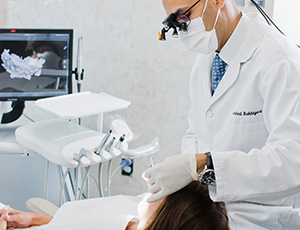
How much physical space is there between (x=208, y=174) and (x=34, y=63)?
4.52ft

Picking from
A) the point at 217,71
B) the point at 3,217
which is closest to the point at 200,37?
the point at 217,71

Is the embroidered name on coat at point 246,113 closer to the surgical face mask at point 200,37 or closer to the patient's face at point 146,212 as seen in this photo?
the surgical face mask at point 200,37

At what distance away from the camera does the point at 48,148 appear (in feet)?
6.52

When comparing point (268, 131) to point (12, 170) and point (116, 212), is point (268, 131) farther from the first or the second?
point (12, 170)

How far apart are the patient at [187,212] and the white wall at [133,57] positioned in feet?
4.31

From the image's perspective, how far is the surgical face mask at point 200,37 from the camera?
1427 millimetres

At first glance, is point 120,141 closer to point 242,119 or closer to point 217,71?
point 217,71

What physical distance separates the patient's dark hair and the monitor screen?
118cm

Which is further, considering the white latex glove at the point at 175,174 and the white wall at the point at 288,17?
the white wall at the point at 288,17

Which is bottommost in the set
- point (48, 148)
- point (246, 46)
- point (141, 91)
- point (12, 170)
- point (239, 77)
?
point (12, 170)

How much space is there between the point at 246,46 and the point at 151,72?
4.16 ft

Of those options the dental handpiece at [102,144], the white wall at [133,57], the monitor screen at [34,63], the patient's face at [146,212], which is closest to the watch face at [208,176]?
the patient's face at [146,212]

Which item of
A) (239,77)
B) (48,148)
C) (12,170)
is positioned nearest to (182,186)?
(239,77)

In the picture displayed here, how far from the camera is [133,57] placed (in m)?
2.69
